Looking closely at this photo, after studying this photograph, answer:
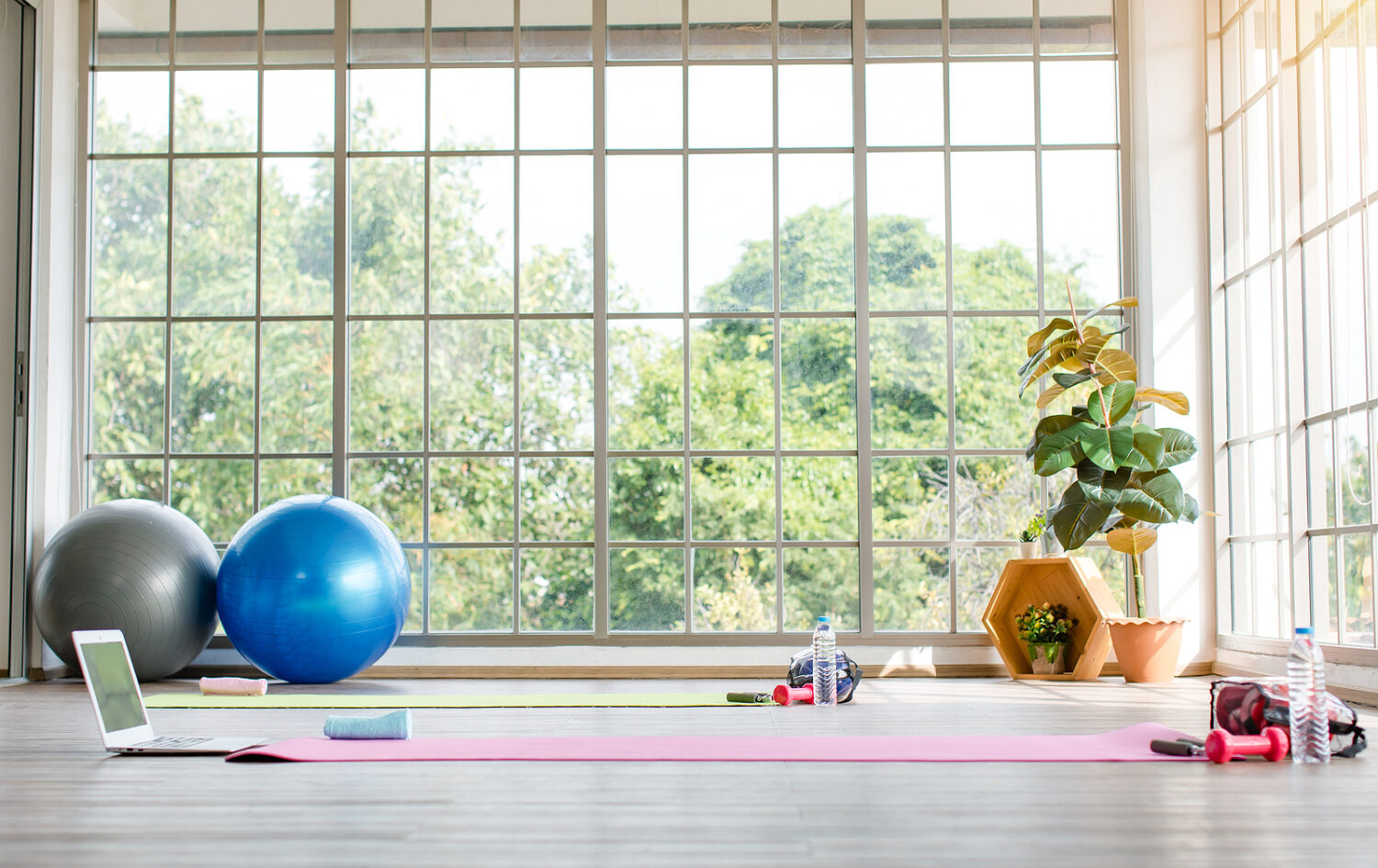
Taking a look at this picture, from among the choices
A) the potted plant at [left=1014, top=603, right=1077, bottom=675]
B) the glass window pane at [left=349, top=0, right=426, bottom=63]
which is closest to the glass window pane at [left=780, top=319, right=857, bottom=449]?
the potted plant at [left=1014, top=603, right=1077, bottom=675]

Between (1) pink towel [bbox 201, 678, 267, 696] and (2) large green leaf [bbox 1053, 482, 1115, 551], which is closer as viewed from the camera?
(1) pink towel [bbox 201, 678, 267, 696]

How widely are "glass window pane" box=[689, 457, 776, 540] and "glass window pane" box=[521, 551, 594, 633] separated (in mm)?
573

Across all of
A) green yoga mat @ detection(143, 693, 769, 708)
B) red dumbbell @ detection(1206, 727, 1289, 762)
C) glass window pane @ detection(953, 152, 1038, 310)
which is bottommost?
green yoga mat @ detection(143, 693, 769, 708)

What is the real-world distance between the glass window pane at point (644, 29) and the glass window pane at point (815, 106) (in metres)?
0.57

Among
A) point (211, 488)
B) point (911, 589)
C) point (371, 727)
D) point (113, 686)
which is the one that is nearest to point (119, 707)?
point (113, 686)

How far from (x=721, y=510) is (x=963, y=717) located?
1.94 metres

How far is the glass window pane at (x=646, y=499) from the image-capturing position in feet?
16.9

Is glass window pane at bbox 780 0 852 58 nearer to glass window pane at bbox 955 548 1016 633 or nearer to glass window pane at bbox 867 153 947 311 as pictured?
glass window pane at bbox 867 153 947 311

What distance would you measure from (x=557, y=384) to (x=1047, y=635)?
2.51m

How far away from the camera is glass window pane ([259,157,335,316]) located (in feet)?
17.3

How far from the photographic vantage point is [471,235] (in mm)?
5266

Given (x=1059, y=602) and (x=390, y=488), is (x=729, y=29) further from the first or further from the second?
(x=1059, y=602)

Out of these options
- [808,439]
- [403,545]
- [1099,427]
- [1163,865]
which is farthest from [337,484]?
[1163,865]

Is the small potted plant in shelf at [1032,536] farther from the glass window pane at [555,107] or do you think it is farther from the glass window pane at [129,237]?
the glass window pane at [129,237]
